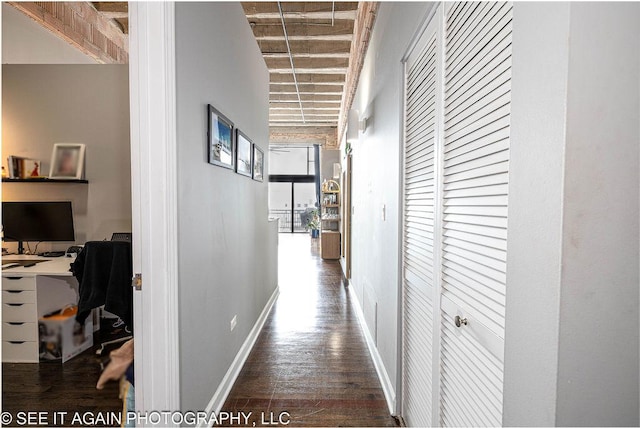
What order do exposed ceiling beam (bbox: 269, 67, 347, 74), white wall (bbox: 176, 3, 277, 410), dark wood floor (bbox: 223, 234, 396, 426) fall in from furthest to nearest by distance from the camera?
exposed ceiling beam (bbox: 269, 67, 347, 74), dark wood floor (bbox: 223, 234, 396, 426), white wall (bbox: 176, 3, 277, 410)

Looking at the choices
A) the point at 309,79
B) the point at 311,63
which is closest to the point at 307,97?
the point at 309,79

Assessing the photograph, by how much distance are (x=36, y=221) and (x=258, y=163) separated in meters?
2.05

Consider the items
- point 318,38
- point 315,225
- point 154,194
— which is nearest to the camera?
point 154,194

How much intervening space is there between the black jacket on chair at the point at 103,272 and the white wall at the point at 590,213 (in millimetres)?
2066

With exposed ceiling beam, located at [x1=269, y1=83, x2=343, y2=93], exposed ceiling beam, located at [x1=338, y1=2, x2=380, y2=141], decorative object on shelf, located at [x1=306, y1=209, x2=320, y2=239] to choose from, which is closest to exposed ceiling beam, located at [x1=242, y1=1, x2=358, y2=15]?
exposed ceiling beam, located at [x1=338, y1=2, x2=380, y2=141]

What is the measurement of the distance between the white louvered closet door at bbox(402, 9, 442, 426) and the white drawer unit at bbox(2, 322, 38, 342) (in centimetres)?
277

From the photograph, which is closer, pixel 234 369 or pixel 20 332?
pixel 234 369

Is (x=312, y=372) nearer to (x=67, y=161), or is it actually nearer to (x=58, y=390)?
(x=58, y=390)

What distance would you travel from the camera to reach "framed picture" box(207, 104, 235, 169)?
6.31 ft

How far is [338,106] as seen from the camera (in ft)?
24.3

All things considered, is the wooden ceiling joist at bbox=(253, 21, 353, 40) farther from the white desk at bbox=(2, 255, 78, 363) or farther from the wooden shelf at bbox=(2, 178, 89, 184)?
the white desk at bbox=(2, 255, 78, 363)

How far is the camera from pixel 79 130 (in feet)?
10.4

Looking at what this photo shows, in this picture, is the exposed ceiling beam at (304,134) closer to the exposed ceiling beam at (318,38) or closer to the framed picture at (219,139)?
the exposed ceiling beam at (318,38)

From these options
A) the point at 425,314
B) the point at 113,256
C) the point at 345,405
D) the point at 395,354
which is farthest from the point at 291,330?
the point at 425,314
